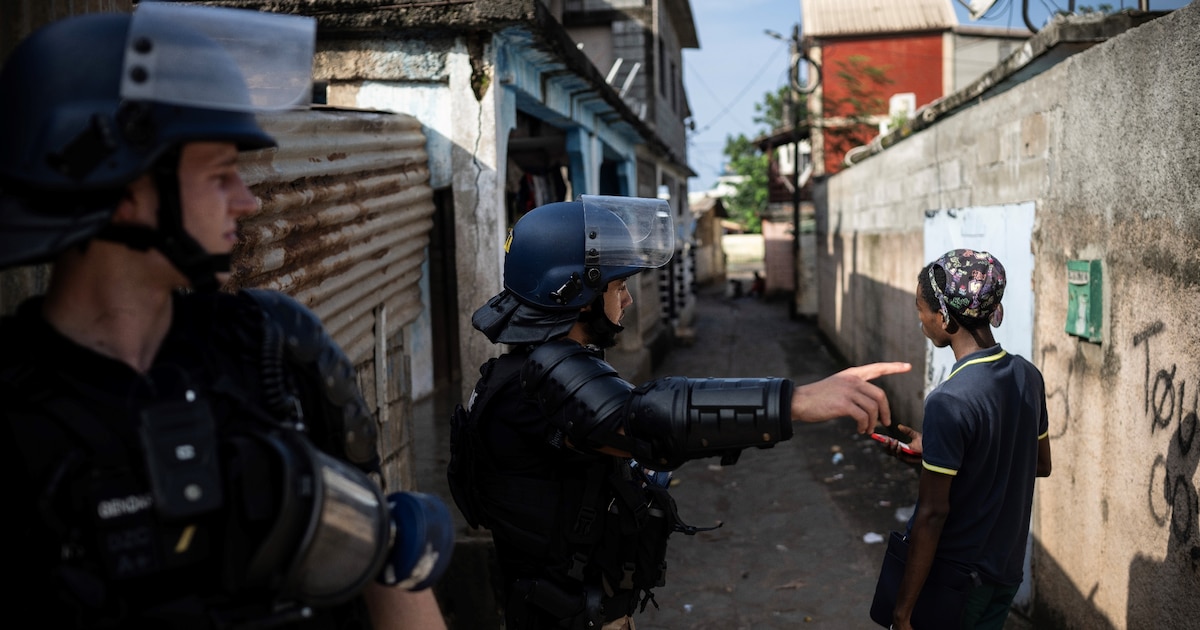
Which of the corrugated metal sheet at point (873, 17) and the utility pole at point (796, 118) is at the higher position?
the corrugated metal sheet at point (873, 17)

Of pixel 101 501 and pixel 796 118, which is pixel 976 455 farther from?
pixel 796 118

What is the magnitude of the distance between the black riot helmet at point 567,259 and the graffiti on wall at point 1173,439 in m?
1.81

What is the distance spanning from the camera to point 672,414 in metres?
1.93

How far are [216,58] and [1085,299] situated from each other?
3.63m

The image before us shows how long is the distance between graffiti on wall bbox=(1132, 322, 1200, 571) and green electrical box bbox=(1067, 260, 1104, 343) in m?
0.42

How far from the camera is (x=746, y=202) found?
46.0m

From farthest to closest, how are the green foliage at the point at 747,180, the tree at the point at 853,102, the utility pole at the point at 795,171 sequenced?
the green foliage at the point at 747,180 → the tree at the point at 853,102 → the utility pole at the point at 795,171

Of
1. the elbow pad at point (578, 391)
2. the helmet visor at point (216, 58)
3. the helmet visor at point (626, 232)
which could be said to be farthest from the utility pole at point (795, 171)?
the helmet visor at point (216, 58)

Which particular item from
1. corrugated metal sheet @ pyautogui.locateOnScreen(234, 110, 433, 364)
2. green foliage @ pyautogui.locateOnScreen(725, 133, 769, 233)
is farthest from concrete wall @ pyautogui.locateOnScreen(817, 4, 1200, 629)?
green foliage @ pyautogui.locateOnScreen(725, 133, 769, 233)

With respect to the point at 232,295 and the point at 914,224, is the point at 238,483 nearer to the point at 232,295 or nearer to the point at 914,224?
the point at 232,295

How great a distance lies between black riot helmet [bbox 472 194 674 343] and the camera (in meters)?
2.55

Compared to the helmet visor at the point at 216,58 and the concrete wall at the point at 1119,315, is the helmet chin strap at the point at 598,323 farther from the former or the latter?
the concrete wall at the point at 1119,315

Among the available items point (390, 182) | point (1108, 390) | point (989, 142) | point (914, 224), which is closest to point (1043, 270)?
point (1108, 390)

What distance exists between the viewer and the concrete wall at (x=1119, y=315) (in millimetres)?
3086
